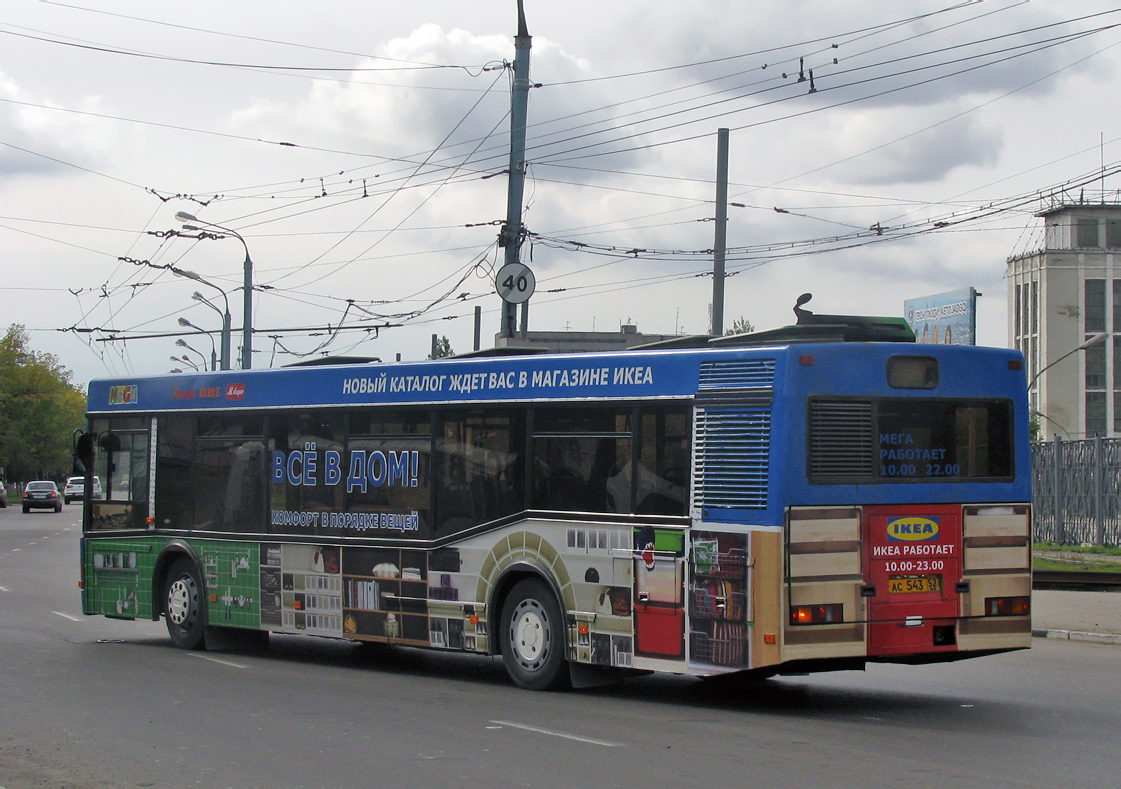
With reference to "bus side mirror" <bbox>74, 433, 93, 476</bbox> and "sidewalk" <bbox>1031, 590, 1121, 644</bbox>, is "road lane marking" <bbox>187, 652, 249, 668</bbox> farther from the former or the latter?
"sidewalk" <bbox>1031, 590, 1121, 644</bbox>

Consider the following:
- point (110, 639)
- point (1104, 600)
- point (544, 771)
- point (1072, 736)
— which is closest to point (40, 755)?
point (544, 771)

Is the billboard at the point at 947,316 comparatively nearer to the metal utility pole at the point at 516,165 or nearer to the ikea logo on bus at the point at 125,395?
the metal utility pole at the point at 516,165

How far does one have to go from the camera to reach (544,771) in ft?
25.9

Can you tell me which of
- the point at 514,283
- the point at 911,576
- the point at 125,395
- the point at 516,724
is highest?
the point at 514,283

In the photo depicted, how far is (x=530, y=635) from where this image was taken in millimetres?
11742

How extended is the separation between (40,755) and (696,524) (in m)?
4.72

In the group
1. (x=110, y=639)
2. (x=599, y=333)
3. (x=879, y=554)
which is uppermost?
(x=599, y=333)

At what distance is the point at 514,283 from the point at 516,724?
10705mm

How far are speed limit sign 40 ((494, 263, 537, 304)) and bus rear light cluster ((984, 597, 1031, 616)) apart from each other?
10.2 m

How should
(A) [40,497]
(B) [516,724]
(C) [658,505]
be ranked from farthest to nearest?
(A) [40,497]
(C) [658,505]
(B) [516,724]

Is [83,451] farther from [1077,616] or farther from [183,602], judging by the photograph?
[1077,616]

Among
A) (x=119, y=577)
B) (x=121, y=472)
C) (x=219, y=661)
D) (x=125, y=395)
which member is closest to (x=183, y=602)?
(x=119, y=577)

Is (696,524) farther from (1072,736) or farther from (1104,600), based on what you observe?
(1104,600)

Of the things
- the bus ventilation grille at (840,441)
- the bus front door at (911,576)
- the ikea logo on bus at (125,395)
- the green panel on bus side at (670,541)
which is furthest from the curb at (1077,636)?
the ikea logo on bus at (125,395)
